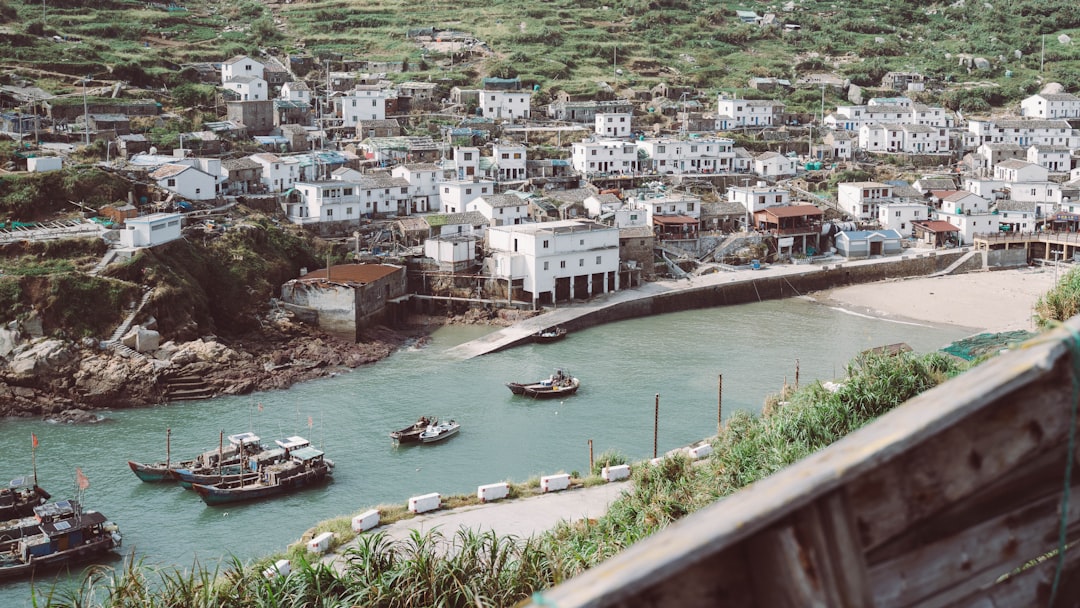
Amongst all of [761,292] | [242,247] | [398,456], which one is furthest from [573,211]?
[398,456]

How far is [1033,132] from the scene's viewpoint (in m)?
50.2

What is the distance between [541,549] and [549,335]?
20.2 m

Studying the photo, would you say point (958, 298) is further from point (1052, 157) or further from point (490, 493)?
point (490, 493)

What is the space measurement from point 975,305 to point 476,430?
18.2 meters

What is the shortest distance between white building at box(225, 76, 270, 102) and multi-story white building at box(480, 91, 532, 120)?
10545mm

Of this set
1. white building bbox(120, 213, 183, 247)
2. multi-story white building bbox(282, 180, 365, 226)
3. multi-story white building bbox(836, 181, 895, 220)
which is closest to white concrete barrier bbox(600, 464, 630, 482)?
white building bbox(120, 213, 183, 247)

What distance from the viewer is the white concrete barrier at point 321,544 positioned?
11.2 metres

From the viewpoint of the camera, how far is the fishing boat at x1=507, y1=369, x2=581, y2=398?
2242 centimetres

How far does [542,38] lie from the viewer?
206ft

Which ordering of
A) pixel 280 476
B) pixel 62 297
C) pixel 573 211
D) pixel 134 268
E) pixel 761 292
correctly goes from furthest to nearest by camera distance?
pixel 573 211, pixel 761 292, pixel 134 268, pixel 62 297, pixel 280 476

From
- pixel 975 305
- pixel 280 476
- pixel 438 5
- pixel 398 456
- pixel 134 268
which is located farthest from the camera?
pixel 438 5

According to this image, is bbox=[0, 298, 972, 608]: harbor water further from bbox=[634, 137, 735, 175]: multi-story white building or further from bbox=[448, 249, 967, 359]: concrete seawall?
bbox=[634, 137, 735, 175]: multi-story white building

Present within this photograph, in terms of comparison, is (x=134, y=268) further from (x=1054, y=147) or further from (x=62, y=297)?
(x=1054, y=147)

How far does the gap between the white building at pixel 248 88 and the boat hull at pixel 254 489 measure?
A: 103 feet
